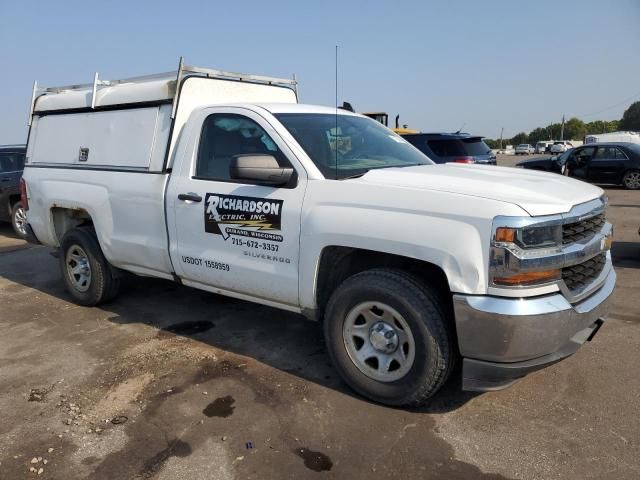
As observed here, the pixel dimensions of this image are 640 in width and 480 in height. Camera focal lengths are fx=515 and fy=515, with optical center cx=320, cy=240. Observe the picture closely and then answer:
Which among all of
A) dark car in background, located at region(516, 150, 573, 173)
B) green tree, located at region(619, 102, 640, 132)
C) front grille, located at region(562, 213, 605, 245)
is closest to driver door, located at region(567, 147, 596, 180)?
dark car in background, located at region(516, 150, 573, 173)

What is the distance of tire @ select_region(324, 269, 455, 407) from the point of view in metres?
2.99

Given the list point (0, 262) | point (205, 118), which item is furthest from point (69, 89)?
point (0, 262)

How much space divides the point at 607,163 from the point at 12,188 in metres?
15.8

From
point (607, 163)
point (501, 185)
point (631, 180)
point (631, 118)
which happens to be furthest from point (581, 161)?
point (631, 118)

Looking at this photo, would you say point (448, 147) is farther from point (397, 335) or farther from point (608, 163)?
point (397, 335)

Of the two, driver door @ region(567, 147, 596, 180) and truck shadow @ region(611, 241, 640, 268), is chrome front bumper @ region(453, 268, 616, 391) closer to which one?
truck shadow @ region(611, 241, 640, 268)

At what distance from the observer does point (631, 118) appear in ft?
258

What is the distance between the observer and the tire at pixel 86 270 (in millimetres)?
5180

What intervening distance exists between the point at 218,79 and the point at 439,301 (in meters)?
2.97

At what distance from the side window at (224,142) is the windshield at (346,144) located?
245mm

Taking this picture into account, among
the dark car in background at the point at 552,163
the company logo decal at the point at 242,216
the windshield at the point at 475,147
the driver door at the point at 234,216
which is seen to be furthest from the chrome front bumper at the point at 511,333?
the dark car in background at the point at 552,163

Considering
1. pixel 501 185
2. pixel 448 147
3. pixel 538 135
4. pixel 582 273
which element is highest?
pixel 538 135

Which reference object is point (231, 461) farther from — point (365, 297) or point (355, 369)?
point (365, 297)

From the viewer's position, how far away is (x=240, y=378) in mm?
3734
